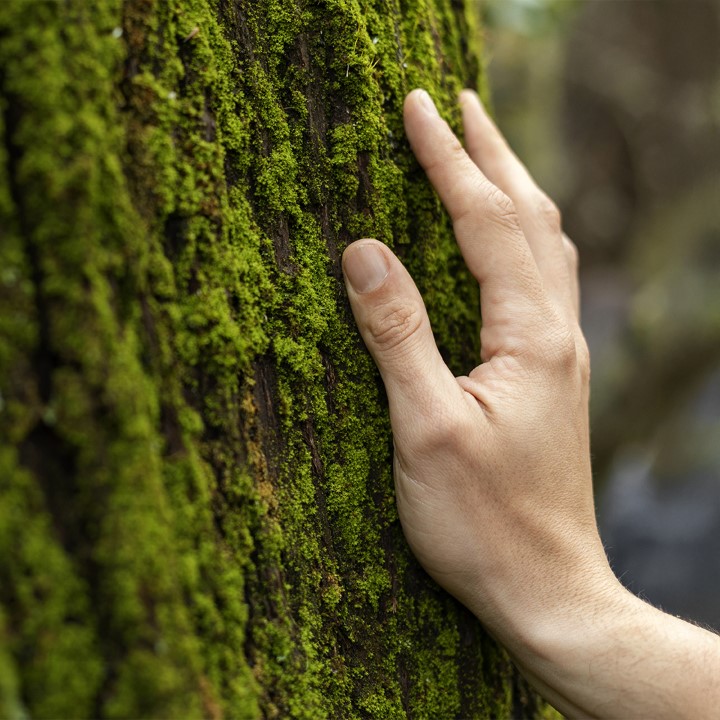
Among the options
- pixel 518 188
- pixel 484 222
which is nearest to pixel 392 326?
pixel 484 222

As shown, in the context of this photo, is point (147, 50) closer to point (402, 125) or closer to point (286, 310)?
point (286, 310)

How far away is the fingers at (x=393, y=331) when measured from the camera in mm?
1724

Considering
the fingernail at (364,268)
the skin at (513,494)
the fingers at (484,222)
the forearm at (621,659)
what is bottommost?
the forearm at (621,659)

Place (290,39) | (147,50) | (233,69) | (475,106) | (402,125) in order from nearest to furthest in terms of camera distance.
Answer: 1. (147,50)
2. (233,69)
3. (290,39)
4. (402,125)
5. (475,106)

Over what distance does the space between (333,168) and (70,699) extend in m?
1.20

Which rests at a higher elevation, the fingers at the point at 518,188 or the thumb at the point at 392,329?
the fingers at the point at 518,188

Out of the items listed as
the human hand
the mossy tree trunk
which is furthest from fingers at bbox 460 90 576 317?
the human hand

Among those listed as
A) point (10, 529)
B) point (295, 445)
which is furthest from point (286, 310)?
point (10, 529)

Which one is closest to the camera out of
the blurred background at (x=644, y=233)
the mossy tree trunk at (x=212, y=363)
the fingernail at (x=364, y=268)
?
the mossy tree trunk at (x=212, y=363)

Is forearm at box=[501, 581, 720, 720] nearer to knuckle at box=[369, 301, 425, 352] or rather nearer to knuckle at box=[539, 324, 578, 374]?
knuckle at box=[539, 324, 578, 374]

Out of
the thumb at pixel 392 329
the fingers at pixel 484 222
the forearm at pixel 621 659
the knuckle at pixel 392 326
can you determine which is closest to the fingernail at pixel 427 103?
the fingers at pixel 484 222

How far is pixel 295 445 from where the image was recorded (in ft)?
5.33

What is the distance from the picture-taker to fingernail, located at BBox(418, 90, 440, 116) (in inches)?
75.0

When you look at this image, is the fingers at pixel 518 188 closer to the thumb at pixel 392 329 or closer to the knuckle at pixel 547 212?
the knuckle at pixel 547 212
